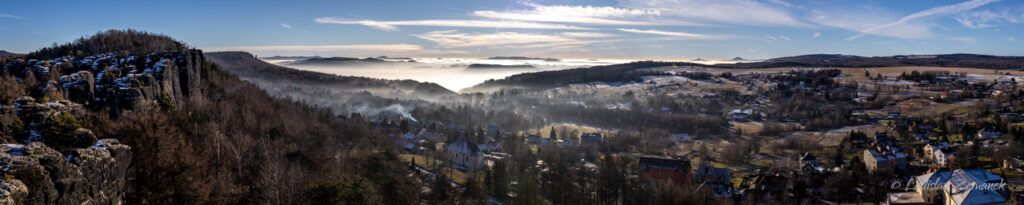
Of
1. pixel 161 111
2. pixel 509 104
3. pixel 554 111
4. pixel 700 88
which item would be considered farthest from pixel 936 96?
pixel 161 111

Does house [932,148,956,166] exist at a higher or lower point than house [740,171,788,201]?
higher

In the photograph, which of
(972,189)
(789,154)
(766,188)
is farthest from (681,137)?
(972,189)

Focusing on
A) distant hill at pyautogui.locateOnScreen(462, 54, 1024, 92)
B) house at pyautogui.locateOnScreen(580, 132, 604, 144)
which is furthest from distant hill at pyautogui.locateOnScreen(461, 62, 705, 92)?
house at pyautogui.locateOnScreen(580, 132, 604, 144)

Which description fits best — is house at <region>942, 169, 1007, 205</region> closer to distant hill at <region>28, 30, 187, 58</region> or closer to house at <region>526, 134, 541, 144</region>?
house at <region>526, 134, 541, 144</region>

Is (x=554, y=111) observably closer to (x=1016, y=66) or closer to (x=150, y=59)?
(x=150, y=59)

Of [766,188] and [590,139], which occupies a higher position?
[766,188]

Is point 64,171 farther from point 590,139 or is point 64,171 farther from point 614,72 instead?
point 614,72

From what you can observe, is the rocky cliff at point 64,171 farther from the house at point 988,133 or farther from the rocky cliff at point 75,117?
the house at point 988,133

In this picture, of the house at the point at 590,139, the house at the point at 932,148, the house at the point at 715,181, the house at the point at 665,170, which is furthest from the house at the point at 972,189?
the house at the point at 590,139
